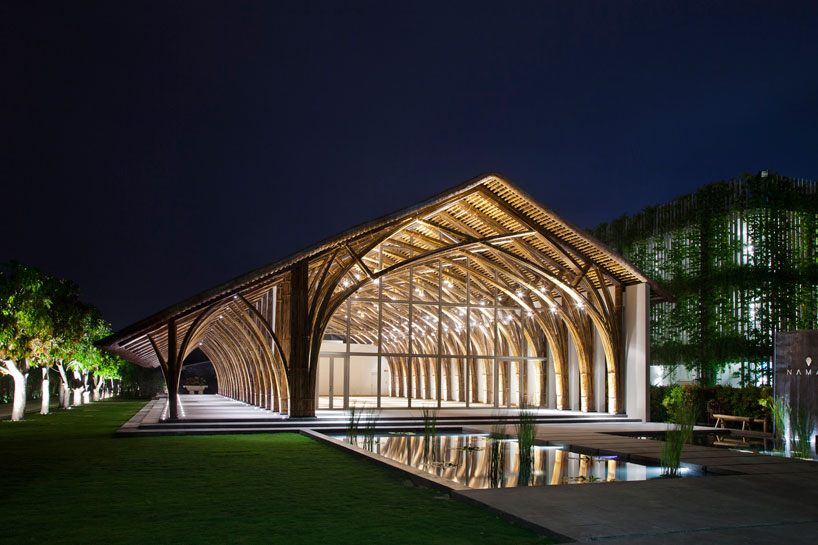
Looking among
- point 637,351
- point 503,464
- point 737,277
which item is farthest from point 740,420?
point 503,464

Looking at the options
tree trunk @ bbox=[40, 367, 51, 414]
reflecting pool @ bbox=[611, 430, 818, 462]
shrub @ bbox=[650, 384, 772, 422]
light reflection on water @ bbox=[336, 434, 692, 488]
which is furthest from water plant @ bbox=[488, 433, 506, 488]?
tree trunk @ bbox=[40, 367, 51, 414]

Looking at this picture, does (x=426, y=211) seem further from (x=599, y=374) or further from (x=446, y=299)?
(x=599, y=374)

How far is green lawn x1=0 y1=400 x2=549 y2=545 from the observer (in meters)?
4.62

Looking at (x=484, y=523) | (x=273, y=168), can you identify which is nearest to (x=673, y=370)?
(x=484, y=523)

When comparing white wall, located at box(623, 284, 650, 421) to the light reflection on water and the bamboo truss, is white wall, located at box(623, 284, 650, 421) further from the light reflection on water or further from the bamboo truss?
the light reflection on water

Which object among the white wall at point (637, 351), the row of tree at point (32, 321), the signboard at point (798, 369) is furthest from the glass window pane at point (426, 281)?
the signboard at point (798, 369)

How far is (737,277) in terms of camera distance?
18.2 meters

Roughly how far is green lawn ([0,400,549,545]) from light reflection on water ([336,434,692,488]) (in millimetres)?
781

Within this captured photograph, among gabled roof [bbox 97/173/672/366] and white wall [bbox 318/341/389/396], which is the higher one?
gabled roof [bbox 97/173/672/366]

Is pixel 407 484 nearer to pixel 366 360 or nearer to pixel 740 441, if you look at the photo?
pixel 740 441

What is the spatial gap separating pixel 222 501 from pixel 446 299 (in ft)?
51.5

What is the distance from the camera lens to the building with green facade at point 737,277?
1755 cm

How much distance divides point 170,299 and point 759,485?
68.5 meters

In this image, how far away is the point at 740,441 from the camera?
40.3 ft
